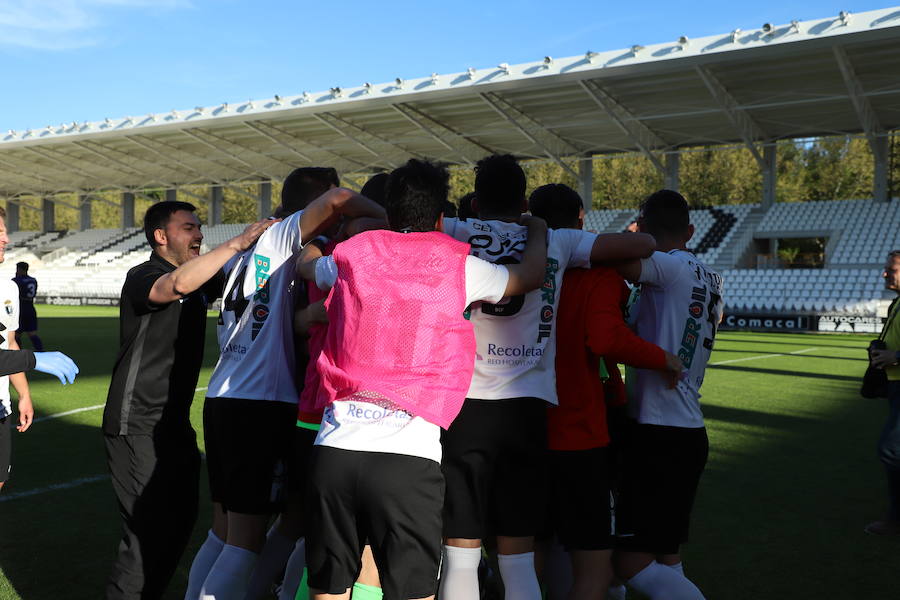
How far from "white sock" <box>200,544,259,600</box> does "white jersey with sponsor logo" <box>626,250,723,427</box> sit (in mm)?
1702

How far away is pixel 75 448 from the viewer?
22.1 ft

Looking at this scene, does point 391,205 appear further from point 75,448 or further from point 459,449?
point 75,448

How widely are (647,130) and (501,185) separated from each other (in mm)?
29255

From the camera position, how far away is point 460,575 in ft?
8.91

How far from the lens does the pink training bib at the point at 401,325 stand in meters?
2.27

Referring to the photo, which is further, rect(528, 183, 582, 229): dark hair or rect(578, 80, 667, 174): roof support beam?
rect(578, 80, 667, 174): roof support beam

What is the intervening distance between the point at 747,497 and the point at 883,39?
61.7ft

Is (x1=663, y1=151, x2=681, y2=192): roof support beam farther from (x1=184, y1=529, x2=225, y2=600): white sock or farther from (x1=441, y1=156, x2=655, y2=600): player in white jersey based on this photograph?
(x1=184, y1=529, x2=225, y2=600): white sock

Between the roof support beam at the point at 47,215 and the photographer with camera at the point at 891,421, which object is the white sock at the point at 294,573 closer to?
the photographer with camera at the point at 891,421

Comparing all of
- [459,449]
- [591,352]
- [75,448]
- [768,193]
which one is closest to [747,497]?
[591,352]

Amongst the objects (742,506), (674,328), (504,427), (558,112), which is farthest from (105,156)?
(504,427)

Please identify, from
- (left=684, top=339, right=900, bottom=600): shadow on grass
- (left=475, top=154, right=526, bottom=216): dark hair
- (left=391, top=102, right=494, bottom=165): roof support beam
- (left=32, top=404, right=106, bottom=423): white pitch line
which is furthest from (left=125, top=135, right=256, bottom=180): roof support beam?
(left=475, top=154, right=526, bottom=216): dark hair

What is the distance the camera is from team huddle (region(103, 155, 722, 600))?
7.45ft

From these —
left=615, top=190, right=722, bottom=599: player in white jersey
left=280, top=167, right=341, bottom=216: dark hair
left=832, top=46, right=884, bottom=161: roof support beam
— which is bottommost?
left=615, top=190, right=722, bottom=599: player in white jersey
